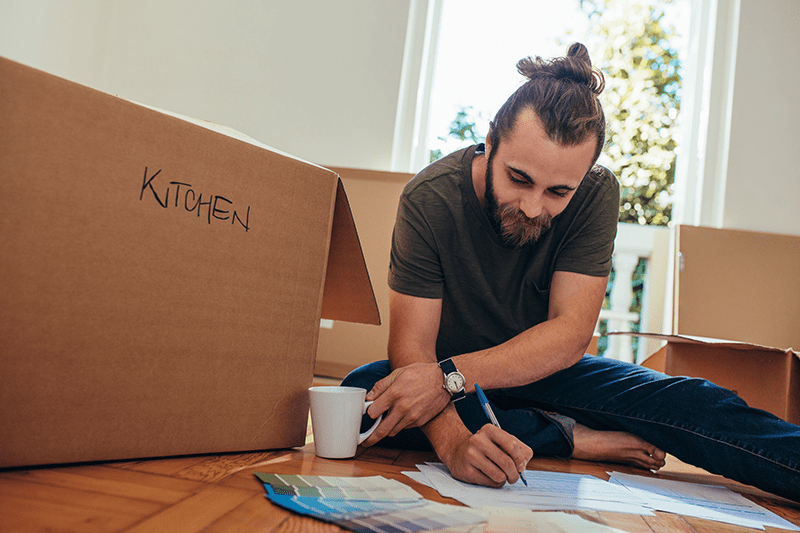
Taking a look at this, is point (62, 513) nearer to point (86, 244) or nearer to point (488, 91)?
point (86, 244)

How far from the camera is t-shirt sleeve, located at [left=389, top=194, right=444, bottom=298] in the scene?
1023mm

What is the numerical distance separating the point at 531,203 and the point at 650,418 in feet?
1.42

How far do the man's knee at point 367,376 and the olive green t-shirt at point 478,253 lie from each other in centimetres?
15

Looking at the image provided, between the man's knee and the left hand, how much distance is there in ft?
0.47

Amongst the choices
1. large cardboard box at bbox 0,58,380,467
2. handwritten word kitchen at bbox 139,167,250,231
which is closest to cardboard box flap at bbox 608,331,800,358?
large cardboard box at bbox 0,58,380,467

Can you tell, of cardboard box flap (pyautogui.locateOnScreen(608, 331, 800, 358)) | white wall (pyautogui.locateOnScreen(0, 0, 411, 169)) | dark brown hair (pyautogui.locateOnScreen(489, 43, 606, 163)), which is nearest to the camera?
dark brown hair (pyautogui.locateOnScreen(489, 43, 606, 163))

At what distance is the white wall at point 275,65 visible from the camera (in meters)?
2.25

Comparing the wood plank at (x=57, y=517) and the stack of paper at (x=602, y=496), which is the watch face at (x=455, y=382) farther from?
the wood plank at (x=57, y=517)

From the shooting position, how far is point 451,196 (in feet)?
3.51

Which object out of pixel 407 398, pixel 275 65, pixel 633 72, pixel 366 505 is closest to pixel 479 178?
pixel 407 398

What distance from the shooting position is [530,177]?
3.11 ft

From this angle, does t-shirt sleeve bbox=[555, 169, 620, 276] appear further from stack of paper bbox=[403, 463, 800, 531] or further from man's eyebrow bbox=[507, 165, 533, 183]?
stack of paper bbox=[403, 463, 800, 531]

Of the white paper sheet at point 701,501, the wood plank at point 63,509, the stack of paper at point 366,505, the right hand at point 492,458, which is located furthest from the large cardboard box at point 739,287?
the wood plank at point 63,509

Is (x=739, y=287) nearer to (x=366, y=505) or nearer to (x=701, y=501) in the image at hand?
(x=701, y=501)
